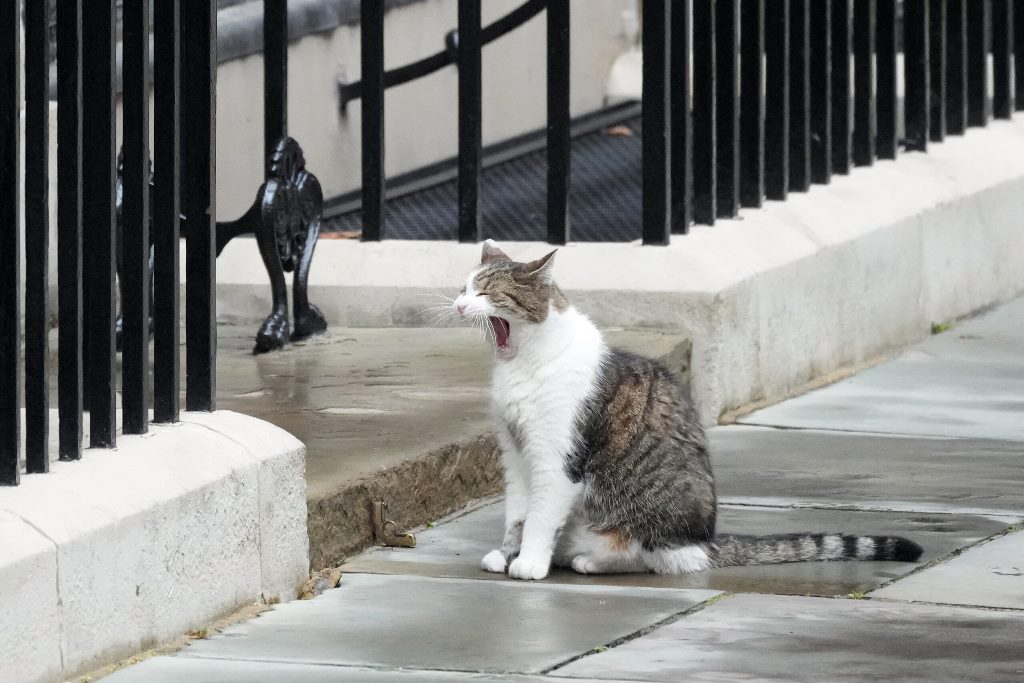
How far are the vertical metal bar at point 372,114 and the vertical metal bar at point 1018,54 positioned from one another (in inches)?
200

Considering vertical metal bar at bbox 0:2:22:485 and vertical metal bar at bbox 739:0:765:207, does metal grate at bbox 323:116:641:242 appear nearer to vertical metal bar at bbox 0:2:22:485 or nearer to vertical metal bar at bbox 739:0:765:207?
vertical metal bar at bbox 739:0:765:207

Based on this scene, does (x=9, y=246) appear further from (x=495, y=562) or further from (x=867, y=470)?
(x=867, y=470)

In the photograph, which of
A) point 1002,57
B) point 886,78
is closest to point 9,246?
point 886,78

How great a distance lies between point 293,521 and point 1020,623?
1.88 m

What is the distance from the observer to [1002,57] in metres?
11.9

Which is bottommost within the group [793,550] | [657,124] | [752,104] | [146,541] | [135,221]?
[793,550]

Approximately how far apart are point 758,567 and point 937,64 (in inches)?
243

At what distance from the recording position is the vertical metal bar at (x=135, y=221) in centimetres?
491

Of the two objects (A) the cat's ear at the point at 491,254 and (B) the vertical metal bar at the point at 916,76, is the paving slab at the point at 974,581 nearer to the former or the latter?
(A) the cat's ear at the point at 491,254

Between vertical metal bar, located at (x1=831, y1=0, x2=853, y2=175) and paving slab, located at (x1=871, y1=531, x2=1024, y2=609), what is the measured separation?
447 cm

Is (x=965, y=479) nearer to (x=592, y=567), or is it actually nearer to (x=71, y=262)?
(x=592, y=567)

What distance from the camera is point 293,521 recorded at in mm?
5266

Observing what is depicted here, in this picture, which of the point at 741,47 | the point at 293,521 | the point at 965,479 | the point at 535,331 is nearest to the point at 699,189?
the point at 741,47

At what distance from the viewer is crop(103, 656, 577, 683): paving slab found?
4.40 m
